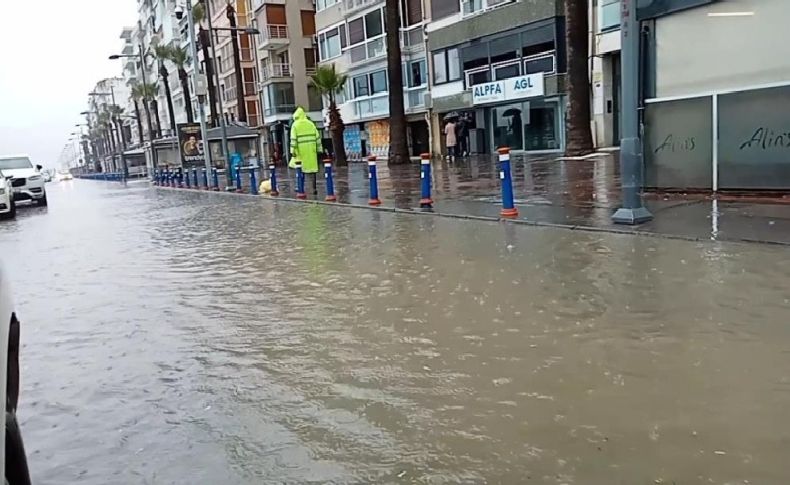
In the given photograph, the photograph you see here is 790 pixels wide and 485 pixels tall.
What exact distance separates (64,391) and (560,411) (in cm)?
314

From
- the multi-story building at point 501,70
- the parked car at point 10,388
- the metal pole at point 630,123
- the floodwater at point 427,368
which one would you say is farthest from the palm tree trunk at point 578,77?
the parked car at point 10,388

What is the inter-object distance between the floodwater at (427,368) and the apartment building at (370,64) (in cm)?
2912

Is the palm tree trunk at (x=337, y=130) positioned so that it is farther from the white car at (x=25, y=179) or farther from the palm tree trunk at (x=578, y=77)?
the palm tree trunk at (x=578, y=77)

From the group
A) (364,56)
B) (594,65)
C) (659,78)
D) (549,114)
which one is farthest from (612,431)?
(364,56)

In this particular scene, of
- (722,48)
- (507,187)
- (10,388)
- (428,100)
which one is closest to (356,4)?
(428,100)

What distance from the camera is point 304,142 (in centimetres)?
1720

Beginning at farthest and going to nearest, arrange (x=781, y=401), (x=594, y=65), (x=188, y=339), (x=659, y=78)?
(x=594, y=65) < (x=659, y=78) < (x=188, y=339) < (x=781, y=401)

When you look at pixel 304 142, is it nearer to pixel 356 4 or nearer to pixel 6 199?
pixel 6 199

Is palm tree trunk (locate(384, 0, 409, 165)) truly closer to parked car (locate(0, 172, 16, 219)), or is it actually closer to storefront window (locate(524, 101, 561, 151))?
storefront window (locate(524, 101, 561, 151))

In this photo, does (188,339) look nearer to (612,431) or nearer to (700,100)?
(612,431)

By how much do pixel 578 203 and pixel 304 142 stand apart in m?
8.49

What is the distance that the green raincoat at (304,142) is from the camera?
17.1 m

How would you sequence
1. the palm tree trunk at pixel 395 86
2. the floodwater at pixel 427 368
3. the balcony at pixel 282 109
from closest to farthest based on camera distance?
1. the floodwater at pixel 427 368
2. the palm tree trunk at pixel 395 86
3. the balcony at pixel 282 109

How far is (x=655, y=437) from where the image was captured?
308cm
